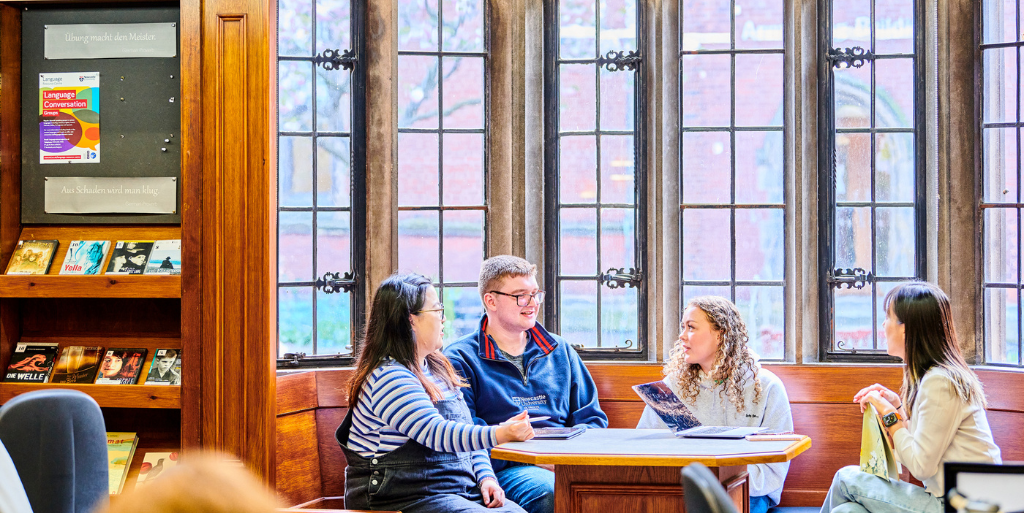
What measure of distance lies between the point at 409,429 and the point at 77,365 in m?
1.59

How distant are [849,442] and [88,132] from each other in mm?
3410

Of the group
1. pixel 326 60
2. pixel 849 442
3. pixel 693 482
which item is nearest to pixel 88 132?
pixel 326 60

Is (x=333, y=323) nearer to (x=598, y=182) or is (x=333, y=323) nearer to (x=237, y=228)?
(x=237, y=228)

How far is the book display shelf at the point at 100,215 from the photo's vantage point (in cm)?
362

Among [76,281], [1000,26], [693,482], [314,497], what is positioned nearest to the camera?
[693,482]

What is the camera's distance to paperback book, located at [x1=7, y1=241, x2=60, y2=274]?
3.57m

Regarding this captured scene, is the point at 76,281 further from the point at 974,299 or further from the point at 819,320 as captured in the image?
the point at 974,299

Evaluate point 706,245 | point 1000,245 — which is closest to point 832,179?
point 706,245

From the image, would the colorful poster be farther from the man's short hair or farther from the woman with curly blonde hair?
the woman with curly blonde hair

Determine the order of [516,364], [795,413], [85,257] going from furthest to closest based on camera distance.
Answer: [795,413] < [516,364] < [85,257]

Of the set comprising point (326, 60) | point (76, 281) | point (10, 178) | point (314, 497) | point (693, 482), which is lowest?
point (314, 497)

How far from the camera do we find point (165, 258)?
354cm

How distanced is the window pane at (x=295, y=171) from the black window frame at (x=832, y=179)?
237cm

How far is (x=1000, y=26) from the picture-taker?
13.4 feet
